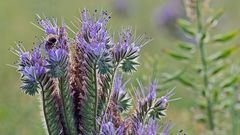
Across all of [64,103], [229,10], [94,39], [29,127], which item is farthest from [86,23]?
[229,10]

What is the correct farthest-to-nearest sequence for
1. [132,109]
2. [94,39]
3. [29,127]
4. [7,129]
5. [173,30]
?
[173,30] < [29,127] < [7,129] < [132,109] < [94,39]

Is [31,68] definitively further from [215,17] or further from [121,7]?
[121,7]

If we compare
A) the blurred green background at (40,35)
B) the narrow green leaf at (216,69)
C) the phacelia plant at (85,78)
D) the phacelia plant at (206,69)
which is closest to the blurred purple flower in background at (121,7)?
the blurred green background at (40,35)

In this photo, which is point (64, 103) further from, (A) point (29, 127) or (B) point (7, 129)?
(A) point (29, 127)

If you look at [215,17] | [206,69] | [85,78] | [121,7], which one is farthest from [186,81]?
[121,7]

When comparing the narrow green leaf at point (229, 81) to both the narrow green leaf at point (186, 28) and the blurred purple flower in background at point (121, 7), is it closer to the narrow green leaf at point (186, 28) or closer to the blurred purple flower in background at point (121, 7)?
the narrow green leaf at point (186, 28)
